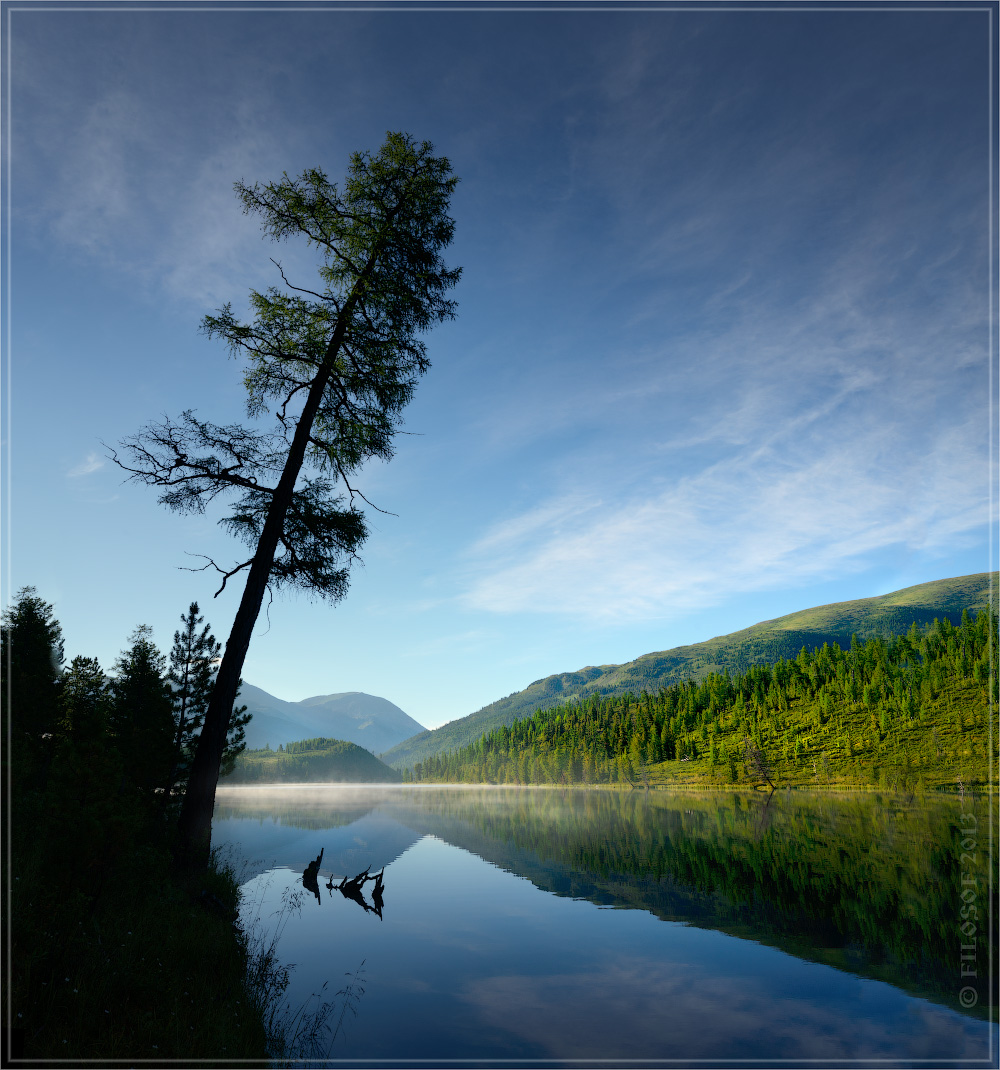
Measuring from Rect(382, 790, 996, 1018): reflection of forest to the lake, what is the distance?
119 millimetres

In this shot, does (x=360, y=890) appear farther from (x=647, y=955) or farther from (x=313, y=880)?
(x=647, y=955)

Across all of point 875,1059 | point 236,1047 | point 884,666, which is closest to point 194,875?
point 236,1047

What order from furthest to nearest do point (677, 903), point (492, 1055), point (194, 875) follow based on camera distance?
point (677, 903) < point (194, 875) < point (492, 1055)

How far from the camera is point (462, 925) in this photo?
15594 mm

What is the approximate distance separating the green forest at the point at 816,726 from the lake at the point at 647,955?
3150 inches

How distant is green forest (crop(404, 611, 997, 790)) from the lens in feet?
305

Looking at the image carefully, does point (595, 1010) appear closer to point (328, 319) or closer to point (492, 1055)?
point (492, 1055)

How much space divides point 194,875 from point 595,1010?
28.3 ft

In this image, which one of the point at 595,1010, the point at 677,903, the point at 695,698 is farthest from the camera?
the point at 695,698

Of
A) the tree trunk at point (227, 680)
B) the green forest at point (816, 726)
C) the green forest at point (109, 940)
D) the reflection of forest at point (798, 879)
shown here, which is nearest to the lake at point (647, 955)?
the reflection of forest at point (798, 879)

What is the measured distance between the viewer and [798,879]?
68.1ft

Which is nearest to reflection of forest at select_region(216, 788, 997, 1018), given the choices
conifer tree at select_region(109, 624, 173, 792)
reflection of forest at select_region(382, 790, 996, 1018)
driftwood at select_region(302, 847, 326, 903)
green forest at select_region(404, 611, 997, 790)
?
reflection of forest at select_region(382, 790, 996, 1018)

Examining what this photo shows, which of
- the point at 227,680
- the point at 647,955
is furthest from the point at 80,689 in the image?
the point at 647,955

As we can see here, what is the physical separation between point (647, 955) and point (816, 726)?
128 metres
